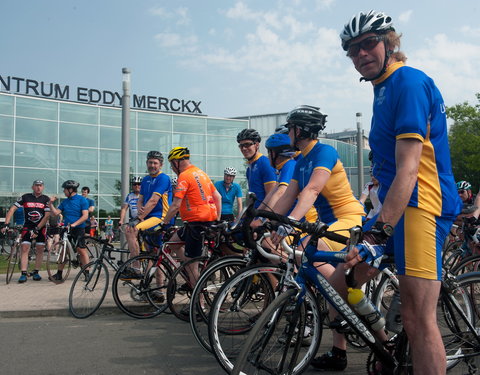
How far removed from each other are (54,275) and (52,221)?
10.3 feet

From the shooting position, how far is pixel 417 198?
102 inches

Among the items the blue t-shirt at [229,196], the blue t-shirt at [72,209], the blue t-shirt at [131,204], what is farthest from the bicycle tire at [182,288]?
the blue t-shirt at [229,196]

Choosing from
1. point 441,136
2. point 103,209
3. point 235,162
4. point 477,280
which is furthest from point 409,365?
point 235,162

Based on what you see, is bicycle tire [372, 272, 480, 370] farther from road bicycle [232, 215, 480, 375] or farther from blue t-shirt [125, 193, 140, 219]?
blue t-shirt [125, 193, 140, 219]

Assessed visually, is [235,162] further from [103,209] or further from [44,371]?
[44,371]

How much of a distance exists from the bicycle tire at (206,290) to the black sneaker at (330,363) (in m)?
0.96

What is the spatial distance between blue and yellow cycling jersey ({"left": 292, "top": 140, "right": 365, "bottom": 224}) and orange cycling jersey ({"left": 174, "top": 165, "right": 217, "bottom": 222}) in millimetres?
2249

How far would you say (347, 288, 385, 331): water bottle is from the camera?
293cm

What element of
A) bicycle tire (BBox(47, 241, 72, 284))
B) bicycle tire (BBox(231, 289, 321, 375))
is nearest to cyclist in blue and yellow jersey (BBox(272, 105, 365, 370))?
bicycle tire (BBox(231, 289, 321, 375))

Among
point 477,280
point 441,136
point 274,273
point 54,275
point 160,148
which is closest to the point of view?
point 441,136

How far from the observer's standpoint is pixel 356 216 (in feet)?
13.6

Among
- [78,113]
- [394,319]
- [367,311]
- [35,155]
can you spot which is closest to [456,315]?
[394,319]

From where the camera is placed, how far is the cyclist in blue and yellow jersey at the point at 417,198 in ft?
8.27

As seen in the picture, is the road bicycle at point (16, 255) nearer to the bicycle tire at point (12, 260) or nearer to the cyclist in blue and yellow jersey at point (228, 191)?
the bicycle tire at point (12, 260)
